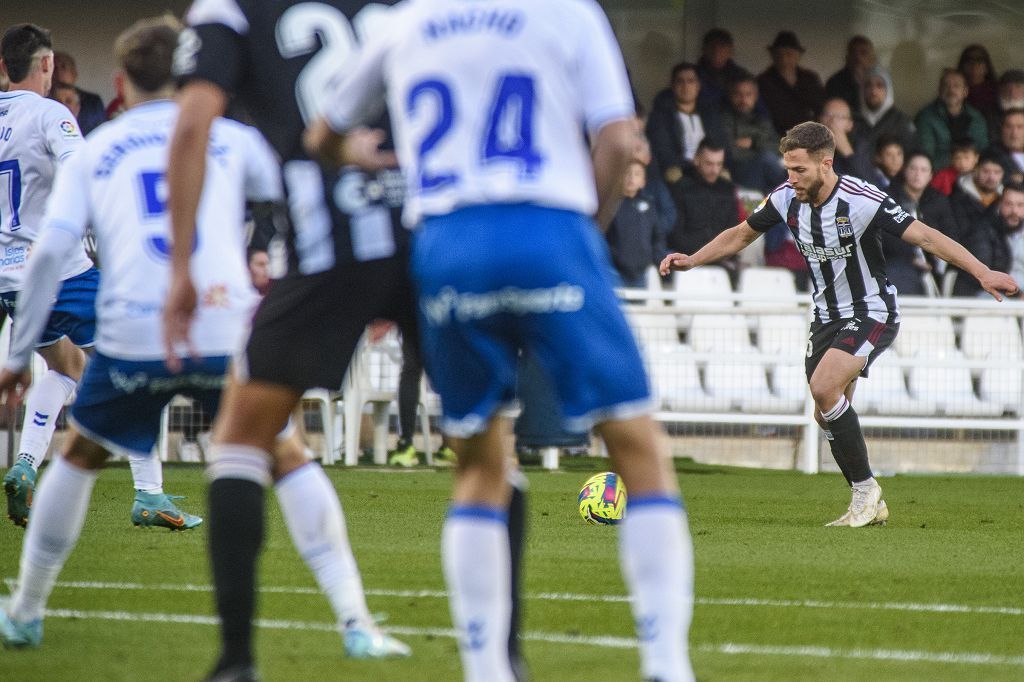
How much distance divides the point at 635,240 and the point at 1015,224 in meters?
4.02

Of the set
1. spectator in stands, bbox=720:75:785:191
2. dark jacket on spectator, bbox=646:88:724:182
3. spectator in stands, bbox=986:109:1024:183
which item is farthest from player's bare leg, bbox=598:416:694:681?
spectator in stands, bbox=986:109:1024:183

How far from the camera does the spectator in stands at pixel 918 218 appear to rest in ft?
47.9

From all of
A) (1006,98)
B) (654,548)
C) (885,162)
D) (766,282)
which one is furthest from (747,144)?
(654,548)

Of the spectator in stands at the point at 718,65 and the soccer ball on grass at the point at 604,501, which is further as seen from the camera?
the spectator in stands at the point at 718,65

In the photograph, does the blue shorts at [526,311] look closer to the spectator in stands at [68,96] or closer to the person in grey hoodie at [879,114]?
the spectator in stands at [68,96]

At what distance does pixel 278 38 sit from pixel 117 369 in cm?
101

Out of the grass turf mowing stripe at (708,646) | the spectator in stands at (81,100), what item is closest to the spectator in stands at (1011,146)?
the spectator in stands at (81,100)

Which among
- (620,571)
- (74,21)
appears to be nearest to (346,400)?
(74,21)

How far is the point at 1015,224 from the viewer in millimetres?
15117

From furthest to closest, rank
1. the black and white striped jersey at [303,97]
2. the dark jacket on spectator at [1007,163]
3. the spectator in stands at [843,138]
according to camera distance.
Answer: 1. the dark jacket on spectator at [1007,163]
2. the spectator in stands at [843,138]
3. the black and white striped jersey at [303,97]

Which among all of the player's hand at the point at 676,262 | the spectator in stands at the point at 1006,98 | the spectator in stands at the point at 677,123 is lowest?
the player's hand at the point at 676,262

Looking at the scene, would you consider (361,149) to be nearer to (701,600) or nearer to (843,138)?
(701,600)

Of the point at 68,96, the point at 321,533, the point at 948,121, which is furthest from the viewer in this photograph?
the point at 948,121

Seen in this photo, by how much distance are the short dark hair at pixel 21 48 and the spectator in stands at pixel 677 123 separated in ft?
25.5
